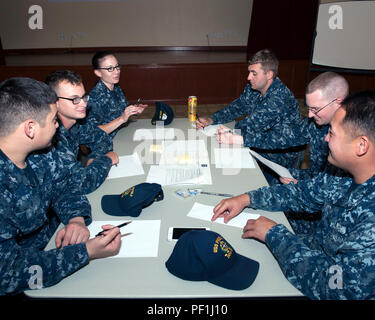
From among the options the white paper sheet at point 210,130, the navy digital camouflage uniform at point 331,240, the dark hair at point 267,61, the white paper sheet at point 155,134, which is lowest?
the navy digital camouflage uniform at point 331,240

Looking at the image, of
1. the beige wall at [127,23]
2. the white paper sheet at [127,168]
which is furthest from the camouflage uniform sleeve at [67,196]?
the beige wall at [127,23]

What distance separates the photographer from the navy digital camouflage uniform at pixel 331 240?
2.61 feet

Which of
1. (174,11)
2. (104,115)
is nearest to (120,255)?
(104,115)

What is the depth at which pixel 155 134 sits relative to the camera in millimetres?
2100

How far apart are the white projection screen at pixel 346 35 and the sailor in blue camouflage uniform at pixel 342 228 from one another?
361 cm

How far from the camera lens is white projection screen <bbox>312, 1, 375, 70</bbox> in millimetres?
3797

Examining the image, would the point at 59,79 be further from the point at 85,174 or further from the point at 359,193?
the point at 359,193

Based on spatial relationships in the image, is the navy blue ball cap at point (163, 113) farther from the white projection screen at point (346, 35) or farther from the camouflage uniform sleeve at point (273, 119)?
the white projection screen at point (346, 35)

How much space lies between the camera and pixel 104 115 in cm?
229

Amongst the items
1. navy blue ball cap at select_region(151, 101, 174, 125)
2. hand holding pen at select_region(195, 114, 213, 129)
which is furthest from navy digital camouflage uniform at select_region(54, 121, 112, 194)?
hand holding pen at select_region(195, 114, 213, 129)

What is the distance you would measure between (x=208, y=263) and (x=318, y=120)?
1.18 metres

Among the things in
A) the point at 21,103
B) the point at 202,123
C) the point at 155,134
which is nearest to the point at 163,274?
the point at 21,103
